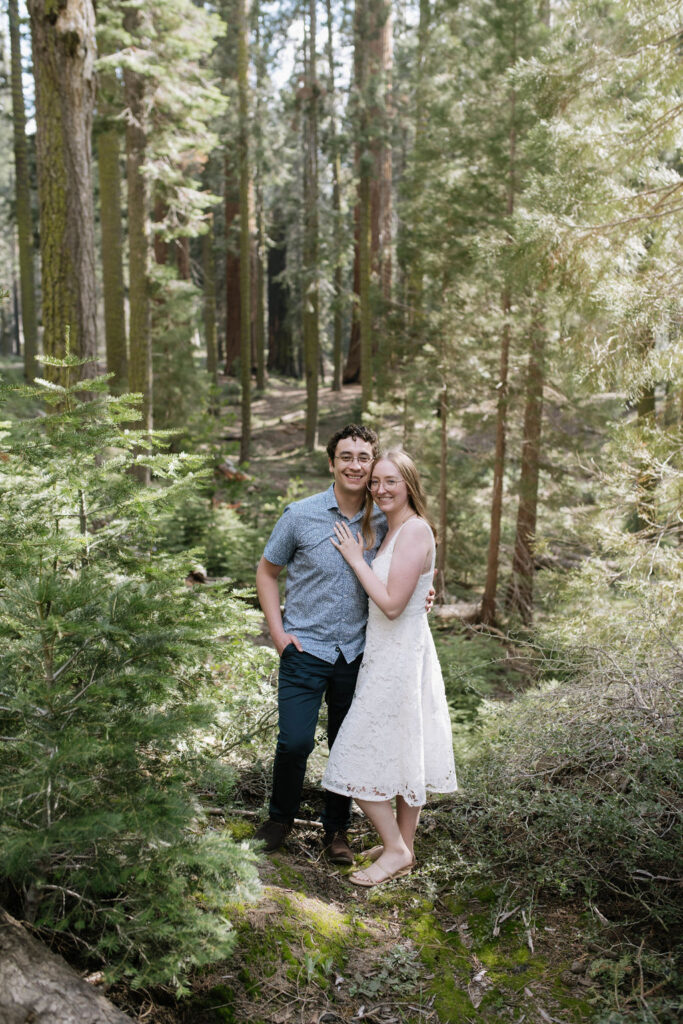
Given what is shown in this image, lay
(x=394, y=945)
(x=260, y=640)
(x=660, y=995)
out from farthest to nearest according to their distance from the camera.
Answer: (x=260, y=640) → (x=394, y=945) → (x=660, y=995)

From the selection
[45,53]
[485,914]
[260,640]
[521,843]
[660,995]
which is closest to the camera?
[660,995]

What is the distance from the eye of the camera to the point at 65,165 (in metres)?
7.34

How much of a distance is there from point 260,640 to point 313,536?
17.8 ft

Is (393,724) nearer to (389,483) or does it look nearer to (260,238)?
(389,483)

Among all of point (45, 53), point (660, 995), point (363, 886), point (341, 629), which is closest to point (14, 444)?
point (341, 629)

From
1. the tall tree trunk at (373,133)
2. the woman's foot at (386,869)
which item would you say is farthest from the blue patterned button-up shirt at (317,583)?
the tall tree trunk at (373,133)

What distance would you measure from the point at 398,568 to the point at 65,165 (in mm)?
5991

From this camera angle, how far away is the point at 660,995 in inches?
110

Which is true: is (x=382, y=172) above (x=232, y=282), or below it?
above

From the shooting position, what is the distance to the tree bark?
6.94 feet

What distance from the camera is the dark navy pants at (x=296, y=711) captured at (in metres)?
3.73

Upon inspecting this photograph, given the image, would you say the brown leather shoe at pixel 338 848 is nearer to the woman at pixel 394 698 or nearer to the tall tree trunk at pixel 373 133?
the woman at pixel 394 698

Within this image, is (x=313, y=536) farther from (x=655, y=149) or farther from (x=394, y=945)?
(x=655, y=149)

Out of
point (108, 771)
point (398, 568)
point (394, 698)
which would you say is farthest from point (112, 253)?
point (108, 771)
